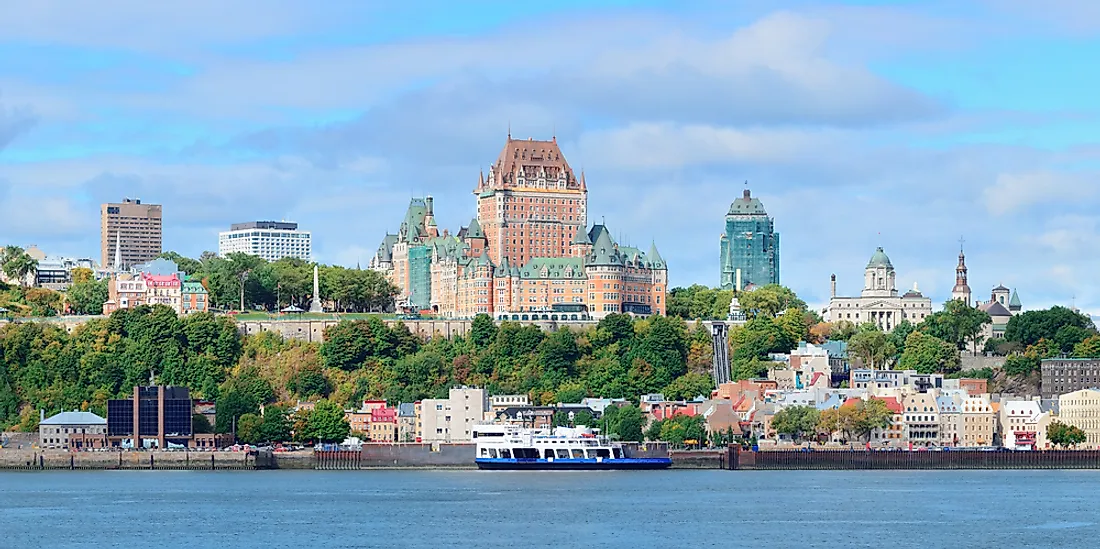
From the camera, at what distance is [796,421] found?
166875 mm

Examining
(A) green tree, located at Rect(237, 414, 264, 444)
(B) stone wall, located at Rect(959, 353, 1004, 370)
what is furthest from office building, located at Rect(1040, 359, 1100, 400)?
(A) green tree, located at Rect(237, 414, 264, 444)

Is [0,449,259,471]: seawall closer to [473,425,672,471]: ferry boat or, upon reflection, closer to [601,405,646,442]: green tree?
[473,425,672,471]: ferry boat

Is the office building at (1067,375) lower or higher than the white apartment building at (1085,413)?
higher

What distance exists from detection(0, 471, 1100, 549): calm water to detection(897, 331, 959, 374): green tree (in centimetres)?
4042

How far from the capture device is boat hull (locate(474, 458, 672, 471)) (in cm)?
15612

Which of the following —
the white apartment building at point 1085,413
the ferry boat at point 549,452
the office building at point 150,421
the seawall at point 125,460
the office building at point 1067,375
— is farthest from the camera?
the office building at point 1067,375

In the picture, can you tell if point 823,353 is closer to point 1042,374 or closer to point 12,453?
point 1042,374

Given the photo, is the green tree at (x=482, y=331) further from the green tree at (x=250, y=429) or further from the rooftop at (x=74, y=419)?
the rooftop at (x=74, y=419)

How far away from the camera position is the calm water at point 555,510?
104312 mm

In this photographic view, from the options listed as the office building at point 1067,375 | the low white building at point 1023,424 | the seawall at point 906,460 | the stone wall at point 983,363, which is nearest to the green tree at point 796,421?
the seawall at point 906,460

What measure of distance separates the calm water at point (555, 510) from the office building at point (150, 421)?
14656 millimetres

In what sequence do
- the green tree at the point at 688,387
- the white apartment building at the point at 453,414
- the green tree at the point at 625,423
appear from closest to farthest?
the green tree at the point at 625,423
the white apartment building at the point at 453,414
the green tree at the point at 688,387

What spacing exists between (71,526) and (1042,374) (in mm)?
96625

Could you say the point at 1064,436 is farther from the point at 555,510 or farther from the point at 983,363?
the point at 555,510
